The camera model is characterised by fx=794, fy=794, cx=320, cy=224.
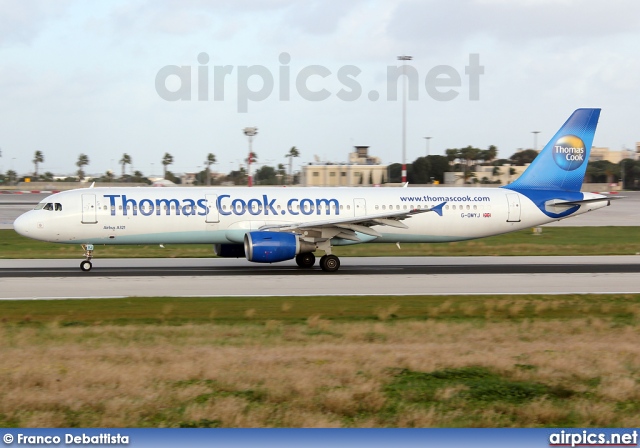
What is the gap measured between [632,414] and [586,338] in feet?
19.9

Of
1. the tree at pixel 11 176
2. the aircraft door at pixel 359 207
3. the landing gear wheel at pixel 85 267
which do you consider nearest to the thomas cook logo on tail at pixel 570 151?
the aircraft door at pixel 359 207

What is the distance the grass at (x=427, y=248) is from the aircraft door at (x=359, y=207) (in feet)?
22.3

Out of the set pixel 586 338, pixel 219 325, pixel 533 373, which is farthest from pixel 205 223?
pixel 533 373

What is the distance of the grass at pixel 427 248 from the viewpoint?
132 feet

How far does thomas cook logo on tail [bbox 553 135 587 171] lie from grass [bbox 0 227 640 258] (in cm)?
630

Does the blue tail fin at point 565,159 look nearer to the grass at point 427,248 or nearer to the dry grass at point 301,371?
the grass at point 427,248

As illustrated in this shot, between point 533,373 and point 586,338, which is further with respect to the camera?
point 586,338

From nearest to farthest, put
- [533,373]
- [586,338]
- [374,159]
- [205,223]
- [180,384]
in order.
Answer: [180,384] < [533,373] < [586,338] < [205,223] < [374,159]

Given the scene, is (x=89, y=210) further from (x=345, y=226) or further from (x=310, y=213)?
(x=345, y=226)

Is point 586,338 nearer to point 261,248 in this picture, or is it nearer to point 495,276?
point 495,276

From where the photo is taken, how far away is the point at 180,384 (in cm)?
1264

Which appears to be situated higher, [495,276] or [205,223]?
[205,223]

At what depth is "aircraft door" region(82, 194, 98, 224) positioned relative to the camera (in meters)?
31.1

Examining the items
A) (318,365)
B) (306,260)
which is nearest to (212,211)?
(306,260)
